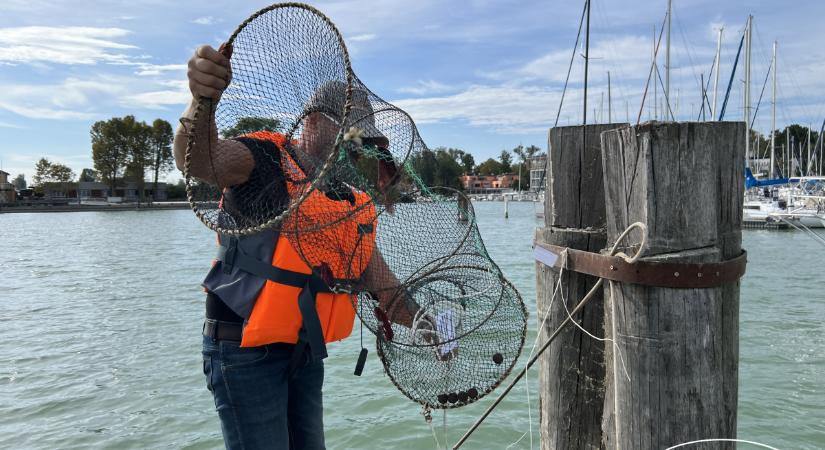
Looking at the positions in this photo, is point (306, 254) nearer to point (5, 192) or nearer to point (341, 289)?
point (341, 289)

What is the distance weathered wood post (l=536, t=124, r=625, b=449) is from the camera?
110 inches

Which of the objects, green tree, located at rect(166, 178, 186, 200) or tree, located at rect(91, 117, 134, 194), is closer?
tree, located at rect(91, 117, 134, 194)

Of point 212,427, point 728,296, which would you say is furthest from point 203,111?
point 212,427

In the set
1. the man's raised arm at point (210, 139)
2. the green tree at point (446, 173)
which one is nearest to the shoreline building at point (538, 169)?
the green tree at point (446, 173)

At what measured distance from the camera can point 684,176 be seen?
87.0 inches

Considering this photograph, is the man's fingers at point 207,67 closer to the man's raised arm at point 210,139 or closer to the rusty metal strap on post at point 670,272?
the man's raised arm at point 210,139

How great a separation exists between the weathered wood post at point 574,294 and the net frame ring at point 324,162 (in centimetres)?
110

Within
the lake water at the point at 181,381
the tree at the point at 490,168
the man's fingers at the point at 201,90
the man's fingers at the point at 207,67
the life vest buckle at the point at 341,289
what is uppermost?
the tree at the point at 490,168

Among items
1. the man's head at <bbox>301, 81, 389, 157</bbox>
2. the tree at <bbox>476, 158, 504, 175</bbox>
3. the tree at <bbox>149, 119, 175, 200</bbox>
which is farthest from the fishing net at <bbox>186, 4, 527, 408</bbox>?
the tree at <bbox>476, 158, 504, 175</bbox>

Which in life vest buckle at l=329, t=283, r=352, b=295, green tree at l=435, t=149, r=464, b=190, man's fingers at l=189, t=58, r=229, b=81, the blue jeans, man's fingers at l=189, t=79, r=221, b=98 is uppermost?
man's fingers at l=189, t=58, r=229, b=81

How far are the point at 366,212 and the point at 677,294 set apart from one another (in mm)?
1429

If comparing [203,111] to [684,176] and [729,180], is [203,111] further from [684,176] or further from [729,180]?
[729,180]

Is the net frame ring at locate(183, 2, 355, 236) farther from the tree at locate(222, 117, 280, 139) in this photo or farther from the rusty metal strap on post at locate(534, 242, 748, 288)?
→ the rusty metal strap on post at locate(534, 242, 748, 288)

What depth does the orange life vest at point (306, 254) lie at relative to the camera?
2.63 m
